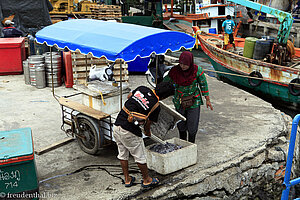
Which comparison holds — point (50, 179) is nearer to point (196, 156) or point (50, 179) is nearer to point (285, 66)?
point (196, 156)

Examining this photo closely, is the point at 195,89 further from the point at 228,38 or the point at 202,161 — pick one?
the point at 228,38

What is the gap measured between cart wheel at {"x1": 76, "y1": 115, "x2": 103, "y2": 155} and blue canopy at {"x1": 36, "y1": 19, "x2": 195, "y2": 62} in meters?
1.10

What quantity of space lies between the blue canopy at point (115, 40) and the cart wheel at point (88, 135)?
110 centimetres

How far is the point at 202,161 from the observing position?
480cm

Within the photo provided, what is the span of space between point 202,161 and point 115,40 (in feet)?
7.41

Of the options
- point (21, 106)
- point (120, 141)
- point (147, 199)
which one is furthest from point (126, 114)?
A: point (21, 106)

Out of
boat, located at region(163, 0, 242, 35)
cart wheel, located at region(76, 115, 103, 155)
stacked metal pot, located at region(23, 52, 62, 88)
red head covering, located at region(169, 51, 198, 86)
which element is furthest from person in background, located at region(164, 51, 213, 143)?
boat, located at region(163, 0, 242, 35)

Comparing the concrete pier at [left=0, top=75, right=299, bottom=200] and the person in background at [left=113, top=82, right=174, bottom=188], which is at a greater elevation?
the person in background at [left=113, top=82, right=174, bottom=188]

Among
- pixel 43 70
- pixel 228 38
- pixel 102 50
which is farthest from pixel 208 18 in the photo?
pixel 102 50

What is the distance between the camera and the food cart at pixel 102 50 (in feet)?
14.4

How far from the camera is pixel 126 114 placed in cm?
392

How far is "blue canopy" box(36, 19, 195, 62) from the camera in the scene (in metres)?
4.29

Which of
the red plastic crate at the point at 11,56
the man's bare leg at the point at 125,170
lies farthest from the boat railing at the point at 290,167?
the red plastic crate at the point at 11,56

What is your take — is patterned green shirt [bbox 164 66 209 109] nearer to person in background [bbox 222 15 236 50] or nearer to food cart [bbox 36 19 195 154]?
food cart [bbox 36 19 195 154]
